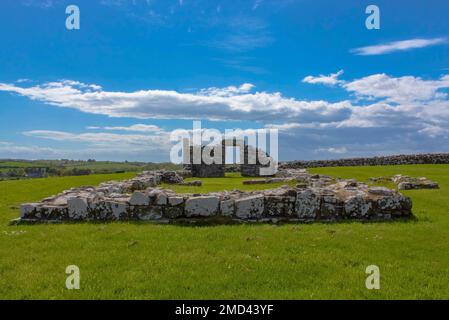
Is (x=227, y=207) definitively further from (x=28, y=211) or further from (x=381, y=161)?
(x=381, y=161)

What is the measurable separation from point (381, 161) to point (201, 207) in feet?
135

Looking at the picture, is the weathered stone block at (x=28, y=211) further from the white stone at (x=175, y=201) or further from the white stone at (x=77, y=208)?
the white stone at (x=175, y=201)

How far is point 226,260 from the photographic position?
8547mm

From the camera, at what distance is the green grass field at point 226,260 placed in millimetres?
7090

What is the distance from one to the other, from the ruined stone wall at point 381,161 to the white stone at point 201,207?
3904 centimetres

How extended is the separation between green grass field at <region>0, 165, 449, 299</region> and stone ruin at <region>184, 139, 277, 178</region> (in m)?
26.3

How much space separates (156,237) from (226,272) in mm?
3143

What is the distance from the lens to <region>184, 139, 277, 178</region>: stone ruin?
3828cm

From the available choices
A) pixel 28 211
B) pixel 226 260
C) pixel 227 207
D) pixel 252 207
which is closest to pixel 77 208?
pixel 28 211

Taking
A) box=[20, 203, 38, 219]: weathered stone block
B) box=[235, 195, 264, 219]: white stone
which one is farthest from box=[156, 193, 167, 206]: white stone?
box=[20, 203, 38, 219]: weathered stone block

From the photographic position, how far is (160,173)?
3055cm

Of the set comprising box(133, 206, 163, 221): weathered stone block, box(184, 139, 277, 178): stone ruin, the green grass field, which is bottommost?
the green grass field

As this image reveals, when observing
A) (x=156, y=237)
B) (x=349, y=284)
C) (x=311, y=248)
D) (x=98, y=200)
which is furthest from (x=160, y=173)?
(x=349, y=284)

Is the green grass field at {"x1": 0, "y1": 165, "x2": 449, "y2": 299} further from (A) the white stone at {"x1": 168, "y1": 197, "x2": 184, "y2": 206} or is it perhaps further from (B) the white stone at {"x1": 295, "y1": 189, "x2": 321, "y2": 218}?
(A) the white stone at {"x1": 168, "y1": 197, "x2": 184, "y2": 206}
